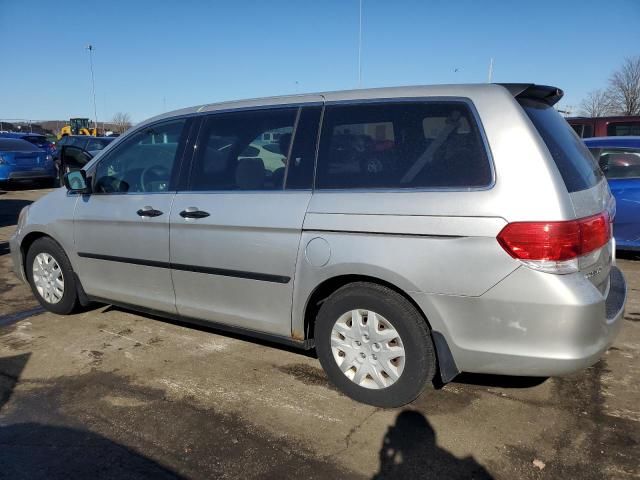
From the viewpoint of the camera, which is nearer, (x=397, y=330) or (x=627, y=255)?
(x=397, y=330)

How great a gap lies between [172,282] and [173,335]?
2.30 feet

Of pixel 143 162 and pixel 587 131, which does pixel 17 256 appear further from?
pixel 587 131

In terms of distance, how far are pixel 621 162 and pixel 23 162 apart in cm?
1437

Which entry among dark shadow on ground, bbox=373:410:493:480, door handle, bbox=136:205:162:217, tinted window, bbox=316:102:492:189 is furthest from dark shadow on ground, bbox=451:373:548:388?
door handle, bbox=136:205:162:217

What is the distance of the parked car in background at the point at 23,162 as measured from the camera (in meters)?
14.0

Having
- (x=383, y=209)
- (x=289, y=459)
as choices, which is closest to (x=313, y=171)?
(x=383, y=209)

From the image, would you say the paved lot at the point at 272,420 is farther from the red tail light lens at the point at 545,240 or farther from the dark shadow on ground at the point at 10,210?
the dark shadow on ground at the point at 10,210

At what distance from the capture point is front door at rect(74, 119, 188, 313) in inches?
150

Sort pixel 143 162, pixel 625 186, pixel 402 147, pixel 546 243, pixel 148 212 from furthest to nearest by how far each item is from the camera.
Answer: pixel 625 186, pixel 143 162, pixel 148 212, pixel 402 147, pixel 546 243

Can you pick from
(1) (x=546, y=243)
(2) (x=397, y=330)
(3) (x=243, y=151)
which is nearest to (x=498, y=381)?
(2) (x=397, y=330)

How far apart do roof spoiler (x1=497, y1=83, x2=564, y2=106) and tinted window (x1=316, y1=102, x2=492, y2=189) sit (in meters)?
0.29

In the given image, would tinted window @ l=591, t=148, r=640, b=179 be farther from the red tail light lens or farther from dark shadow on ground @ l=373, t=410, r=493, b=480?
dark shadow on ground @ l=373, t=410, r=493, b=480

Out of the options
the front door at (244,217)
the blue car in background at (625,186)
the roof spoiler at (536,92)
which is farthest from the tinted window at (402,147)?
the blue car in background at (625,186)

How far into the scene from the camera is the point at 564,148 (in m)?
2.88
